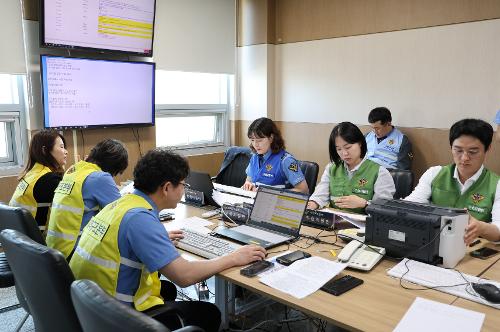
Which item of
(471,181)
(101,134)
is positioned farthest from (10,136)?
(471,181)

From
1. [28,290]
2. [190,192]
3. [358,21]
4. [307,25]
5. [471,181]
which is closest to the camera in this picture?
[28,290]

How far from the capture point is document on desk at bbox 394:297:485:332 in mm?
1229

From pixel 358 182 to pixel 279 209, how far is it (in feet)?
2.44

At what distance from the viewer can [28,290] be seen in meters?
1.45

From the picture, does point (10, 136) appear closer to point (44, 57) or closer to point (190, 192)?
point (44, 57)

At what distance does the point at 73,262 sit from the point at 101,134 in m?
2.66

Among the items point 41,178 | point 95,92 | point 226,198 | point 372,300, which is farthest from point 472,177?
point 95,92

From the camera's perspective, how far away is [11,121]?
3553 mm

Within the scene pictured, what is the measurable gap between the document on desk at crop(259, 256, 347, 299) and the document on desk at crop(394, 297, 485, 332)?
0.32m

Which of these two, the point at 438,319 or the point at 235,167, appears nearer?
the point at 438,319

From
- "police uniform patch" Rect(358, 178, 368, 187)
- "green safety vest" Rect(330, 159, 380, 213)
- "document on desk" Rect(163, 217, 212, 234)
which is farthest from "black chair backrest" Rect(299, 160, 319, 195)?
"document on desk" Rect(163, 217, 212, 234)

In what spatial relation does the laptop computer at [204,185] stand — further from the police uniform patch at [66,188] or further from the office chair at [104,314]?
the office chair at [104,314]

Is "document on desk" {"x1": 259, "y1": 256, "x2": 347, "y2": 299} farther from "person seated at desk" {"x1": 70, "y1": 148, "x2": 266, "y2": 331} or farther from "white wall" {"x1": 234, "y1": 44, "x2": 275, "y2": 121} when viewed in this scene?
"white wall" {"x1": 234, "y1": 44, "x2": 275, "y2": 121}

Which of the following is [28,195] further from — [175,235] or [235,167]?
[235,167]
